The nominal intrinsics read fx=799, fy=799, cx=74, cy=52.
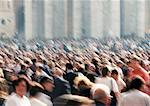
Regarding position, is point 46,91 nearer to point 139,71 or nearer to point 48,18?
point 139,71

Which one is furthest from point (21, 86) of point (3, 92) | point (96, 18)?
point (96, 18)

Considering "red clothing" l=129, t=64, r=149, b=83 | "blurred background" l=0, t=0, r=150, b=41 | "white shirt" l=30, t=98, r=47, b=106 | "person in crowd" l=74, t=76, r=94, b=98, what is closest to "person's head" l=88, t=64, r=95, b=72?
"red clothing" l=129, t=64, r=149, b=83

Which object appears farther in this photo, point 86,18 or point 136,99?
point 86,18

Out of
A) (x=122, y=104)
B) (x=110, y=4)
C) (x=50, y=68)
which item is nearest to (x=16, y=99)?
(x=122, y=104)

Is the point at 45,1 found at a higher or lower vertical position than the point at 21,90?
higher

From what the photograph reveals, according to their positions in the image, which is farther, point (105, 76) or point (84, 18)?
point (84, 18)

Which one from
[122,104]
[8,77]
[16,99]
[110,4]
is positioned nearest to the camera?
[16,99]

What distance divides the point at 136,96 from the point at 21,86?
4.01ft

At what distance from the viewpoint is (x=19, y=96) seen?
7.97 m

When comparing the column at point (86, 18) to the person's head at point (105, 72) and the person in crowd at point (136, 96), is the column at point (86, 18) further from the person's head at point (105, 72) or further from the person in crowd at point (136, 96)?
the person in crowd at point (136, 96)

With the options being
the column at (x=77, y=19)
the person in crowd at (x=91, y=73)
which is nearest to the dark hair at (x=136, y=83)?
the person in crowd at (x=91, y=73)

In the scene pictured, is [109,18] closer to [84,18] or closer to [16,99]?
[84,18]

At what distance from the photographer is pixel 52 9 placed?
6253cm

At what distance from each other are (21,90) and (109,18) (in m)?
50.9
